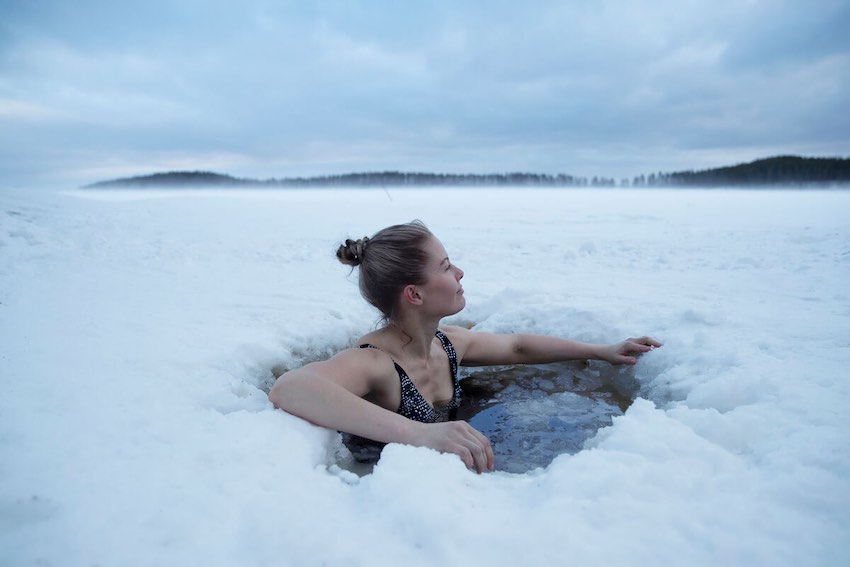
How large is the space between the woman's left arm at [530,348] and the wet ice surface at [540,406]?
0.16 meters

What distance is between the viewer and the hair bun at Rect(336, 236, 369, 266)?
8.30 feet

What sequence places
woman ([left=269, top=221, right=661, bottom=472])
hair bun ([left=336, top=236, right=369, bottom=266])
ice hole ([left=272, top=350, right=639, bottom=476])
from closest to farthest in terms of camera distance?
woman ([left=269, top=221, right=661, bottom=472]) < ice hole ([left=272, top=350, right=639, bottom=476]) < hair bun ([left=336, top=236, right=369, bottom=266])

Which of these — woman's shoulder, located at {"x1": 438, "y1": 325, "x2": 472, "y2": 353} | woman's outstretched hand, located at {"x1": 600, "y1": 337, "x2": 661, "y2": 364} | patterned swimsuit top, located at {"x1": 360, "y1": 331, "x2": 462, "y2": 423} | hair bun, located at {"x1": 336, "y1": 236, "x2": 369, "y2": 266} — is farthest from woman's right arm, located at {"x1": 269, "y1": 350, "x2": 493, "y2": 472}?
woman's outstretched hand, located at {"x1": 600, "y1": 337, "x2": 661, "y2": 364}

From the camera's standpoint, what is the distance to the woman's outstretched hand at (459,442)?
1.79 metres

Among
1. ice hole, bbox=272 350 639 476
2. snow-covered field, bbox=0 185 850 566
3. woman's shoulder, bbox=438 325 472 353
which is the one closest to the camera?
snow-covered field, bbox=0 185 850 566

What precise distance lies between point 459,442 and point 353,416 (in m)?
0.41

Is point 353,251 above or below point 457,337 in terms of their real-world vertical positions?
above

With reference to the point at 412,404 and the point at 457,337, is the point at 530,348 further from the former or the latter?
the point at 412,404

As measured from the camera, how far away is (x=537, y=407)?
2848 millimetres

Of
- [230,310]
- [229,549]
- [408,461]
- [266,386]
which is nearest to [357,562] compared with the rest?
[229,549]

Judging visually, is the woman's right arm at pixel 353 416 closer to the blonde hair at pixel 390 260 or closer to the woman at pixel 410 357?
the woman at pixel 410 357

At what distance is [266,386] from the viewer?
281 centimetres

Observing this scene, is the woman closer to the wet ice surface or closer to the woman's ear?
the woman's ear

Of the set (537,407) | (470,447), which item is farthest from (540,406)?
(470,447)
